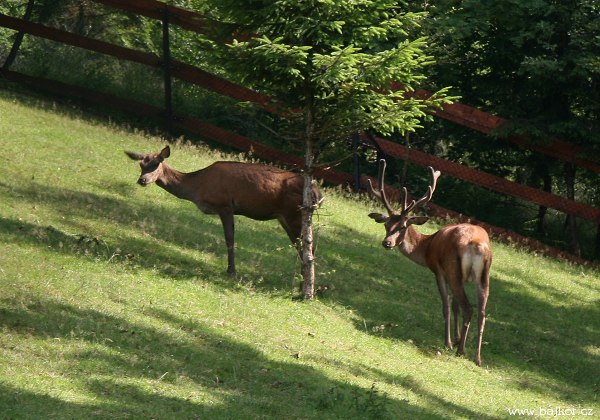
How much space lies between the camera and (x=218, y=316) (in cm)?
1458

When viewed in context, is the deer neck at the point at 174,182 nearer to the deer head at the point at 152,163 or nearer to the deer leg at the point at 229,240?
the deer head at the point at 152,163

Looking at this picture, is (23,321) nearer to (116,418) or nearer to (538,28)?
(116,418)

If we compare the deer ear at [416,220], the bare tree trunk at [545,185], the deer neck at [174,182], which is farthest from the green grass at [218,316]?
the bare tree trunk at [545,185]

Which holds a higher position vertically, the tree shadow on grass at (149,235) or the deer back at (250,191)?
the deer back at (250,191)

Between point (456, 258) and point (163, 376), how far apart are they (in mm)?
5750

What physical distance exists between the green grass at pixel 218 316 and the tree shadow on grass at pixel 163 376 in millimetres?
27

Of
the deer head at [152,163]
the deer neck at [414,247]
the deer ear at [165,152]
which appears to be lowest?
the deer neck at [414,247]

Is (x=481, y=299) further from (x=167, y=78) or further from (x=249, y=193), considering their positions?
(x=167, y=78)

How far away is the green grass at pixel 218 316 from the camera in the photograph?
11.8 meters

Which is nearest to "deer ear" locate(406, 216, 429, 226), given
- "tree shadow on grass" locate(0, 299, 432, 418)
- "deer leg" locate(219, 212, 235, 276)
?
"deer leg" locate(219, 212, 235, 276)

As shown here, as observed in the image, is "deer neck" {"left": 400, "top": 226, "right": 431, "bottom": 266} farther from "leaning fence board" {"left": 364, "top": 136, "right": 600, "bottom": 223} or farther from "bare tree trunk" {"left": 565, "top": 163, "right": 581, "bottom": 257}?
"bare tree trunk" {"left": 565, "top": 163, "right": 581, "bottom": 257}

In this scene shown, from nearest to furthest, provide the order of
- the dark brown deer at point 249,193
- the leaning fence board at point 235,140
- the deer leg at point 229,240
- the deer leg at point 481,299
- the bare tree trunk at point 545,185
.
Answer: the deer leg at point 481,299 < the deer leg at point 229,240 < the dark brown deer at point 249,193 < the leaning fence board at point 235,140 < the bare tree trunk at point 545,185

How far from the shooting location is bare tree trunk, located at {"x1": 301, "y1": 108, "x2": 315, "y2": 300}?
16.6 m

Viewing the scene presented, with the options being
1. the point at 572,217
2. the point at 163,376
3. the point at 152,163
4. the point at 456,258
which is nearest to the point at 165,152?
the point at 152,163
